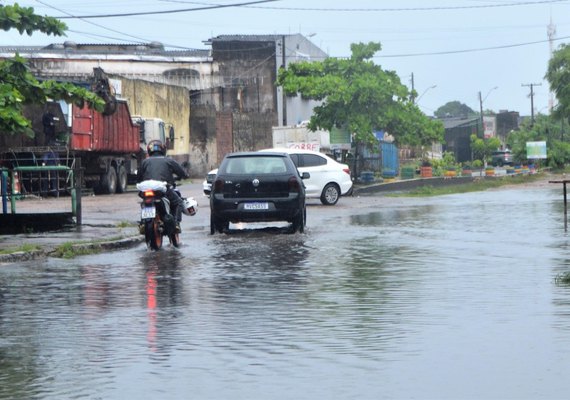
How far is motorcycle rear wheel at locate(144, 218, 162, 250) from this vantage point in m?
19.9

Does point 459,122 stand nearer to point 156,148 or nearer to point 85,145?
point 85,145

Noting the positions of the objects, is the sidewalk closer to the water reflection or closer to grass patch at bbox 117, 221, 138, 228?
grass patch at bbox 117, 221, 138, 228

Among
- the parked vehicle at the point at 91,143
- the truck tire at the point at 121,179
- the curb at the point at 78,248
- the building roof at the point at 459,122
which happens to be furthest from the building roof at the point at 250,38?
the curb at the point at 78,248

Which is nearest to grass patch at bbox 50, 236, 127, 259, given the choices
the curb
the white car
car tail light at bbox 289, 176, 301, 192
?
the curb

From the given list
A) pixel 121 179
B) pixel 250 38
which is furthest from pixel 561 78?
pixel 121 179

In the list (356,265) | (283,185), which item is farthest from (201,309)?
(283,185)

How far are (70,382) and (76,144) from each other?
35.1m

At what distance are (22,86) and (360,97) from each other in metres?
36.6

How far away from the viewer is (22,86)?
21.2 meters

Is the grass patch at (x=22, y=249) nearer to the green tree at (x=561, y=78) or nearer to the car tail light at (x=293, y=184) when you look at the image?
the car tail light at (x=293, y=184)

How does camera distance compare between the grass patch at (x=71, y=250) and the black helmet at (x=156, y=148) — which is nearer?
the grass patch at (x=71, y=250)

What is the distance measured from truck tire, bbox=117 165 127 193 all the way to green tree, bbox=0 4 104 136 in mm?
25510

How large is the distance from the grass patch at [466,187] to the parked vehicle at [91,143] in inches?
395

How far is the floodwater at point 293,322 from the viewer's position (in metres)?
8.20
